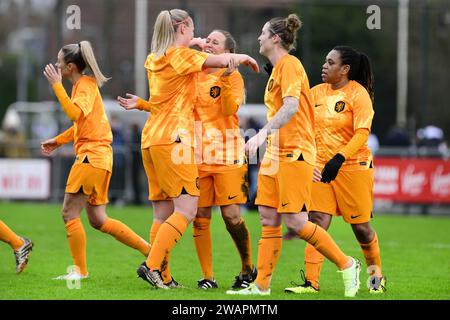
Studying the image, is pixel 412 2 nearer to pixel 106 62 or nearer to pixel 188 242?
pixel 106 62

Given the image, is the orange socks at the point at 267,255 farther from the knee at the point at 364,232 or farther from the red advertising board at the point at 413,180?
the red advertising board at the point at 413,180

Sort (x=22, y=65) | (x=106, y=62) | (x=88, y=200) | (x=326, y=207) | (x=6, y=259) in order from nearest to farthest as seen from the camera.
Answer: (x=326, y=207) → (x=88, y=200) → (x=6, y=259) → (x=106, y=62) → (x=22, y=65)

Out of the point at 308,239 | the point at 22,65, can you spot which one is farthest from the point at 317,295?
the point at 22,65

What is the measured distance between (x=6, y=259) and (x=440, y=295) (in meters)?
4.92

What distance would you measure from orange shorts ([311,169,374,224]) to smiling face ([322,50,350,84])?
32.6 inches

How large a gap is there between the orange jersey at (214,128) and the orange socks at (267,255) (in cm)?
112

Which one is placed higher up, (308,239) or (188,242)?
(308,239)

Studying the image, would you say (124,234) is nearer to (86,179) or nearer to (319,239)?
(86,179)

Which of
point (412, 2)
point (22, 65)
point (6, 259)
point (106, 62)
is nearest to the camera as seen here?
point (6, 259)

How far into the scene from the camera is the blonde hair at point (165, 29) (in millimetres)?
8023

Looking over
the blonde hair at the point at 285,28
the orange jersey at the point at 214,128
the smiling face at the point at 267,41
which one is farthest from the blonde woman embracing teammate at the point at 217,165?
the blonde hair at the point at 285,28

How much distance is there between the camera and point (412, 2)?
80.1 feet

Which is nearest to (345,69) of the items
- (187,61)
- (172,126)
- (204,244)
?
(187,61)
